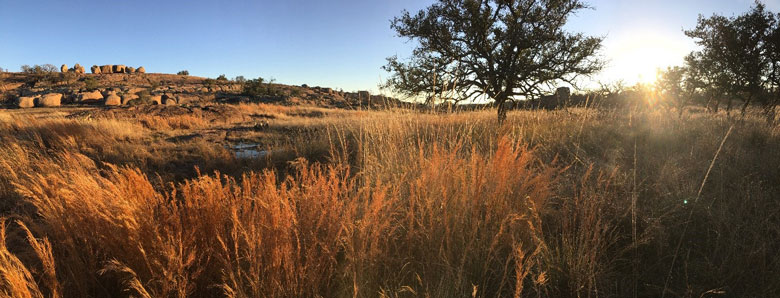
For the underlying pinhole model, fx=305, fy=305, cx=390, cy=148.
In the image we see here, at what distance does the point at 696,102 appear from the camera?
71.2 ft

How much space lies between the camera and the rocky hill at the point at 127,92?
24136 millimetres

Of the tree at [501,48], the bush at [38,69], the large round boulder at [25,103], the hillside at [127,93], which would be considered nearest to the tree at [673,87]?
the tree at [501,48]

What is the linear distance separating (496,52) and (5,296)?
25.6 feet

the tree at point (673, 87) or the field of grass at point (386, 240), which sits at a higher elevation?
the tree at point (673, 87)

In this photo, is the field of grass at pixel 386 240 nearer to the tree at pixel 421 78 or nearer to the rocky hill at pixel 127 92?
the tree at pixel 421 78

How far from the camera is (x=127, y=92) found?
28938mm

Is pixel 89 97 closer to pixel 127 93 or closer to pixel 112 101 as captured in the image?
pixel 112 101

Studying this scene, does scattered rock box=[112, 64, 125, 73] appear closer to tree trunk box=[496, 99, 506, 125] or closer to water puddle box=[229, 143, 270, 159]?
water puddle box=[229, 143, 270, 159]

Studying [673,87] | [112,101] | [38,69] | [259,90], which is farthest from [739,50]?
[38,69]

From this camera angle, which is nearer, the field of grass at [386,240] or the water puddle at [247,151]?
the field of grass at [386,240]

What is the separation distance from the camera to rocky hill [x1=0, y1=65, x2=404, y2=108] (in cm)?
2414

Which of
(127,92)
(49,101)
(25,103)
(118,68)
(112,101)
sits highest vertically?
(118,68)

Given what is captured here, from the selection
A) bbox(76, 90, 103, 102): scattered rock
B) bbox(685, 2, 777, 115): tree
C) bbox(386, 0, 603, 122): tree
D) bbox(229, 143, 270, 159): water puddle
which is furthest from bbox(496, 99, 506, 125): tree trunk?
bbox(76, 90, 103, 102): scattered rock

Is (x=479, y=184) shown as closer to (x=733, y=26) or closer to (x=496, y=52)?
(x=496, y=52)
